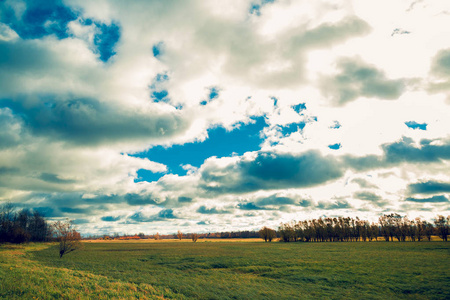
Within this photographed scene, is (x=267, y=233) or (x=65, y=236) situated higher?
(x=65, y=236)

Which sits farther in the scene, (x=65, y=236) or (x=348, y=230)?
(x=348, y=230)

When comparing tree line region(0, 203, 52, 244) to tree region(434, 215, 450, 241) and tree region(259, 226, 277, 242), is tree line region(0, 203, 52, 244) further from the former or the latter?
tree region(434, 215, 450, 241)

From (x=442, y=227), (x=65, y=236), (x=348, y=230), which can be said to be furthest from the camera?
(x=348, y=230)

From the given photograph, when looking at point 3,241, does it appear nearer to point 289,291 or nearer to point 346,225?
point 289,291

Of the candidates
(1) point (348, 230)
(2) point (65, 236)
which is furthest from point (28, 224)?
(1) point (348, 230)

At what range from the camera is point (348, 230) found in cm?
17938

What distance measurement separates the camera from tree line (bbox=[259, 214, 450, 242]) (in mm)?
157625

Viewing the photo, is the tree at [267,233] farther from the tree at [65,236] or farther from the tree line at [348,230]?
the tree at [65,236]

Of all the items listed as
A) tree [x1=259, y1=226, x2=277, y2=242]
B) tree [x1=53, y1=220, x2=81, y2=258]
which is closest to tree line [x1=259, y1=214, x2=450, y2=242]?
tree [x1=259, y1=226, x2=277, y2=242]

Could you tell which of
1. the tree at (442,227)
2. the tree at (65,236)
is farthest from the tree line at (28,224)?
the tree at (442,227)

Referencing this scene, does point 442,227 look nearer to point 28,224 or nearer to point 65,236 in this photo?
point 65,236

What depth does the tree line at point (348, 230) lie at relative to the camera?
158m

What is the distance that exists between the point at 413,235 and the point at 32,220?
881 feet

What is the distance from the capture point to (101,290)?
69.4 feet
